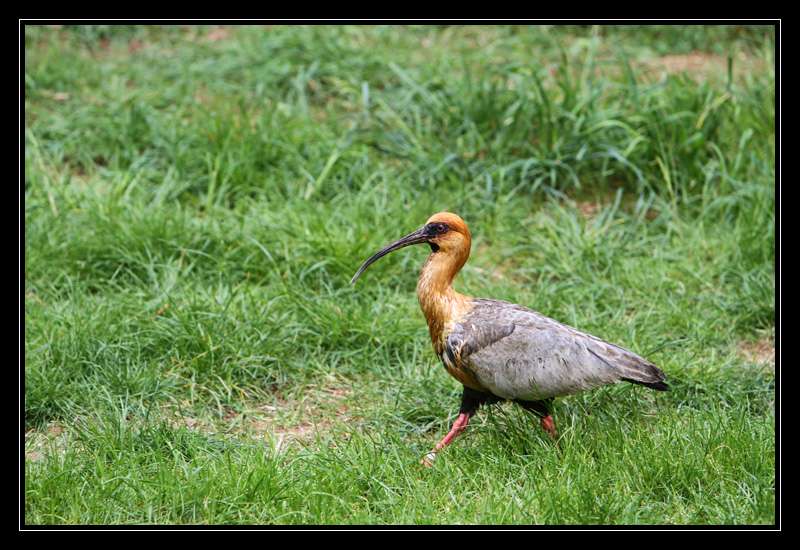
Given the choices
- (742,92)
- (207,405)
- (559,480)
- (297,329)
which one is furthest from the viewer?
(742,92)

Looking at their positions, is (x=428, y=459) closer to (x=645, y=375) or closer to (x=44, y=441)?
(x=645, y=375)

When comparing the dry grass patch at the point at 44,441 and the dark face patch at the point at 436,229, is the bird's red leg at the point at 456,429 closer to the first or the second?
the dark face patch at the point at 436,229

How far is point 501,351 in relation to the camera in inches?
193

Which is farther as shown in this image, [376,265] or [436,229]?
[376,265]

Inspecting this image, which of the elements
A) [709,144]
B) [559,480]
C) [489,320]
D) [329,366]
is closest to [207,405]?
[329,366]

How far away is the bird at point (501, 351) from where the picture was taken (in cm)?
488

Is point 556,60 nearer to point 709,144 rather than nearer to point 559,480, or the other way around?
point 709,144

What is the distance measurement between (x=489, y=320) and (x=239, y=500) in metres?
1.41

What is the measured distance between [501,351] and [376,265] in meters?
1.86

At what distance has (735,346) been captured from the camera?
6.12 meters

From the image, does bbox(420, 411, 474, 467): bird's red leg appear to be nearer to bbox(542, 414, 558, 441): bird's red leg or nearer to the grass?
the grass

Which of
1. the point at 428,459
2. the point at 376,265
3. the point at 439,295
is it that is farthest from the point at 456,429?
the point at 376,265

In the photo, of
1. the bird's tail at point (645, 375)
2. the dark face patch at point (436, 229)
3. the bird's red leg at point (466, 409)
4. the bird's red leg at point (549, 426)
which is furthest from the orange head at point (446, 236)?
the bird's tail at point (645, 375)

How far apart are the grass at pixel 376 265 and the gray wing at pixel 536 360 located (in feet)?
0.80
